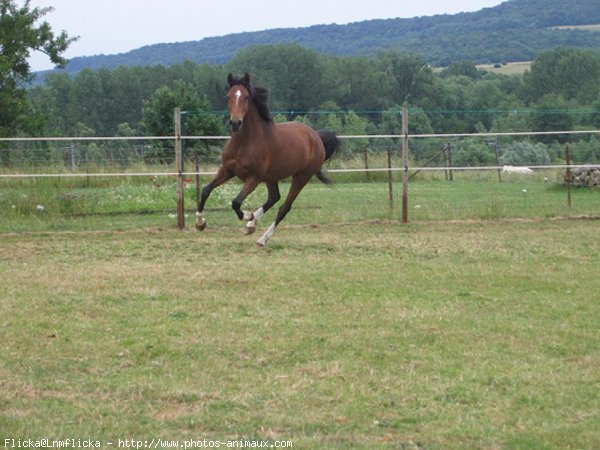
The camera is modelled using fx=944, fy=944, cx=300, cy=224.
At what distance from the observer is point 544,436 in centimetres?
484

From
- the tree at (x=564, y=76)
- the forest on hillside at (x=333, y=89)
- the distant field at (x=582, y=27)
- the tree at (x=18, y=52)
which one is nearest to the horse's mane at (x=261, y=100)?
the tree at (x=18, y=52)

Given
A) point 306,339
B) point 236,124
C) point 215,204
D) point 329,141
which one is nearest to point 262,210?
point 236,124

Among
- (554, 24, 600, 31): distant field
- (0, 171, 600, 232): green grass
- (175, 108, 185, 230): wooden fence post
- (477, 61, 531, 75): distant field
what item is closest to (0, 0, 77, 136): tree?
(0, 171, 600, 232): green grass

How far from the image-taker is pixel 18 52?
28078mm

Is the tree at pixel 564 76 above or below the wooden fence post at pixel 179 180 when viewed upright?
above

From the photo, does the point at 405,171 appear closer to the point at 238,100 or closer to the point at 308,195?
the point at 238,100

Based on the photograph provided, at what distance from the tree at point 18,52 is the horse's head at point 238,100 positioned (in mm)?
16597

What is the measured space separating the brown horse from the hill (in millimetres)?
108180

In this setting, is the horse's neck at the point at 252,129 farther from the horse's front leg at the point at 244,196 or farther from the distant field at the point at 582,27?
the distant field at the point at 582,27

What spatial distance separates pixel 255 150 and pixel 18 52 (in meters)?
18.5

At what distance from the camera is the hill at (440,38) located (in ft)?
420

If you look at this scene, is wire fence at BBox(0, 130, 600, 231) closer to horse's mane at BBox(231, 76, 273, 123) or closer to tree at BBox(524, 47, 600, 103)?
horse's mane at BBox(231, 76, 273, 123)

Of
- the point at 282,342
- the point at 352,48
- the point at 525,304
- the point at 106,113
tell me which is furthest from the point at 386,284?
the point at 352,48

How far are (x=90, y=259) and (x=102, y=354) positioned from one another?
4.91 metres
